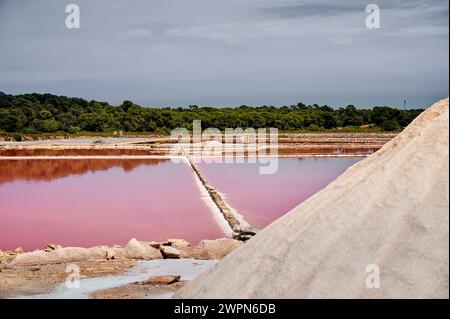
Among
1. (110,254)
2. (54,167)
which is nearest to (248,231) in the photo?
(110,254)

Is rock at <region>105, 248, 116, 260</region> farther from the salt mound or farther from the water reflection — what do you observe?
the water reflection

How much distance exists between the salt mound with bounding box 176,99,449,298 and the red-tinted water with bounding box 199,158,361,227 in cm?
307

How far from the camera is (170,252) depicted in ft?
14.3

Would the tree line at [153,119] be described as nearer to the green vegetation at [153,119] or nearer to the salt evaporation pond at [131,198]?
the green vegetation at [153,119]

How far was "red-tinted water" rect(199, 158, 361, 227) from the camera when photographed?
675cm

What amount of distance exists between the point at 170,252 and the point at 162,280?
938 mm

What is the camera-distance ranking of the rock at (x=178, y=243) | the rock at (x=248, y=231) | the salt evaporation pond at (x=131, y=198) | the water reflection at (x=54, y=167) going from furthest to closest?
the water reflection at (x=54, y=167) → the salt evaporation pond at (x=131, y=198) → the rock at (x=248, y=231) → the rock at (x=178, y=243)

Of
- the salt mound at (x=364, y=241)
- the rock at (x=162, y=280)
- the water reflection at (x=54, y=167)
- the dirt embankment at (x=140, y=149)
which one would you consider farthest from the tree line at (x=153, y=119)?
the salt mound at (x=364, y=241)

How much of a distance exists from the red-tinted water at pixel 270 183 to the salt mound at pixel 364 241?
3.07 meters

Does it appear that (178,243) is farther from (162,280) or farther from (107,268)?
(162,280)

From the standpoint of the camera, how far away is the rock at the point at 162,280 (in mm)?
3421
